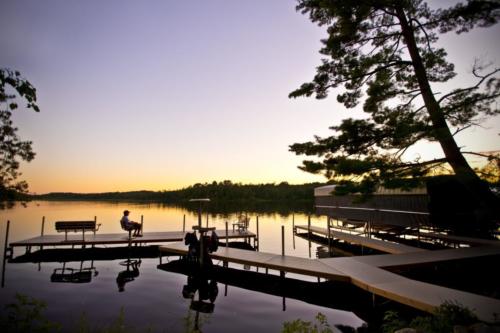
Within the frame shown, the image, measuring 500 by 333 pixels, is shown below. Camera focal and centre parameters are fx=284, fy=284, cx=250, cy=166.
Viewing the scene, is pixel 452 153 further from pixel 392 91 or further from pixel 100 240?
pixel 100 240

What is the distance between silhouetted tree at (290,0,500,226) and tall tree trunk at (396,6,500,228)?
2 centimetres

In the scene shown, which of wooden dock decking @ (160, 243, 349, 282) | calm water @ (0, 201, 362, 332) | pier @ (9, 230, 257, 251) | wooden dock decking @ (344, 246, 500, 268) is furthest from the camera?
pier @ (9, 230, 257, 251)

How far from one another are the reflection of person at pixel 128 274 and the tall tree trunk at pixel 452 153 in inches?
448

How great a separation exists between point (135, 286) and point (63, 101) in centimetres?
1499

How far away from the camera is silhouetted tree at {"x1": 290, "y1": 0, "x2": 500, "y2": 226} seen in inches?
309

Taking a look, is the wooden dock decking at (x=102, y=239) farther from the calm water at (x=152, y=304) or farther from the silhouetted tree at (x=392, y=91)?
the silhouetted tree at (x=392, y=91)

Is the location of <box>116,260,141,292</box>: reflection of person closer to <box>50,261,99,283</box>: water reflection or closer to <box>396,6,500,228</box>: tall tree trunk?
<box>50,261,99,283</box>: water reflection

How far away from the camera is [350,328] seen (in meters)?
6.91

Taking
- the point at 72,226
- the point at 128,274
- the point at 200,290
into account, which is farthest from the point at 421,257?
the point at 72,226

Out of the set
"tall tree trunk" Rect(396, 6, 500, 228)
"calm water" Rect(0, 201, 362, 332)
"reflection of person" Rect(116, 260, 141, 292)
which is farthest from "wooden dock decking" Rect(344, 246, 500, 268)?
"reflection of person" Rect(116, 260, 141, 292)

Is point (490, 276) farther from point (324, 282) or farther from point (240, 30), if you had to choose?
point (240, 30)

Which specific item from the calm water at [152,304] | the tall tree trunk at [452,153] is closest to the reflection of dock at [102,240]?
the calm water at [152,304]

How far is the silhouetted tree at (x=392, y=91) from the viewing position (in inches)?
309

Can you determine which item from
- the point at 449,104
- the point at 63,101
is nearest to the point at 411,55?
the point at 449,104
